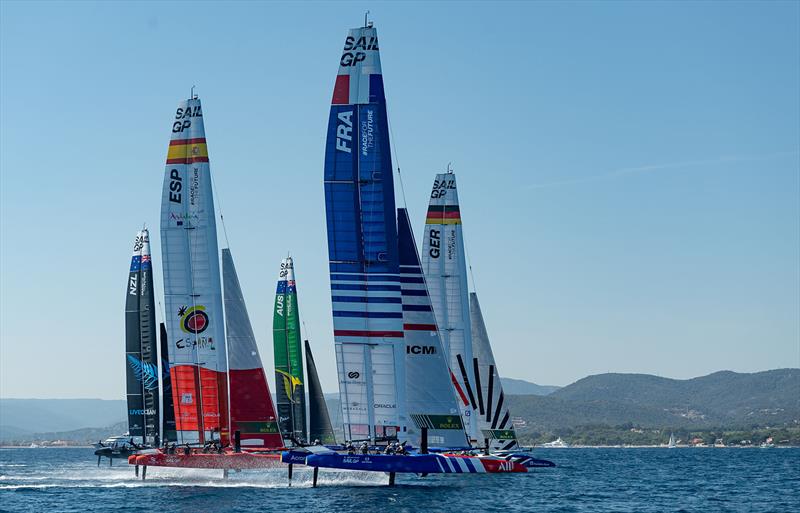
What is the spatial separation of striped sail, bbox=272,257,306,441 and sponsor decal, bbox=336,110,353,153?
27.1m

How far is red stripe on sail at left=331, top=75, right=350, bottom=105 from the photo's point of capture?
140 feet

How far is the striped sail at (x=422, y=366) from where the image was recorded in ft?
146

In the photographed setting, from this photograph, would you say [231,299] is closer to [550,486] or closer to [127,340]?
[127,340]

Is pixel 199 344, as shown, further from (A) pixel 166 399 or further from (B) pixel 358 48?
(B) pixel 358 48

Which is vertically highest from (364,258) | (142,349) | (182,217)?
(182,217)

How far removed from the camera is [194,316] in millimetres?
51438

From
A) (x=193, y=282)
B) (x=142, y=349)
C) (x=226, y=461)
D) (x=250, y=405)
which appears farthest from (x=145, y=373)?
(x=226, y=461)

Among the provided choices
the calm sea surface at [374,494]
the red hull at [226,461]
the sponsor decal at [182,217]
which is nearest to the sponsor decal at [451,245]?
the calm sea surface at [374,494]

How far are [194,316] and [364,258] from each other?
11.9m

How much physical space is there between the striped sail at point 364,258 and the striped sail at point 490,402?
14402mm

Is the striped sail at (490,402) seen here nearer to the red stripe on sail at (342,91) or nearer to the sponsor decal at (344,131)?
the sponsor decal at (344,131)

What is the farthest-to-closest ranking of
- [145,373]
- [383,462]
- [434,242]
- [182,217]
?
[145,373]
[434,242]
[182,217]
[383,462]

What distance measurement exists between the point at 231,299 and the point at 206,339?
9.55 feet

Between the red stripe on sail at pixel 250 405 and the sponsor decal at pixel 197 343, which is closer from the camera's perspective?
the sponsor decal at pixel 197 343
